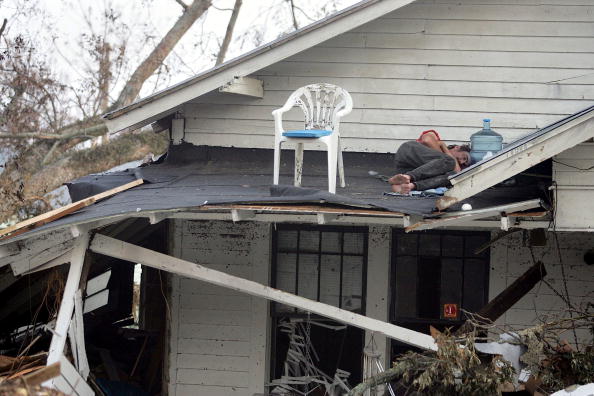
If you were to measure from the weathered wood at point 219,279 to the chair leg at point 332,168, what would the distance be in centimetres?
105

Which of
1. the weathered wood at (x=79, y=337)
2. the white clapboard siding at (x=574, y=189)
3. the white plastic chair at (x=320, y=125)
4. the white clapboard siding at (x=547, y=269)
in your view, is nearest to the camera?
the white clapboard siding at (x=574, y=189)

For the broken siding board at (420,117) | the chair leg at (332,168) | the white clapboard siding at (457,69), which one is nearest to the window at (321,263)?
the white clapboard siding at (457,69)

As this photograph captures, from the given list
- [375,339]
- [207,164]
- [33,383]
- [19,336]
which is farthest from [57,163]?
[33,383]

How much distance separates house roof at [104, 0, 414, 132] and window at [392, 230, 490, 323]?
2249 mm

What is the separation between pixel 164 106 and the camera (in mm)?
8734

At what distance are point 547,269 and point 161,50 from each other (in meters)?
15.1

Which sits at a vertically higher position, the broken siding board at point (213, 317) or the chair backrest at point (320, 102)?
the chair backrest at point (320, 102)

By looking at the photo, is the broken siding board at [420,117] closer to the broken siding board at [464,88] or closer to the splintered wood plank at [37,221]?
the broken siding board at [464,88]

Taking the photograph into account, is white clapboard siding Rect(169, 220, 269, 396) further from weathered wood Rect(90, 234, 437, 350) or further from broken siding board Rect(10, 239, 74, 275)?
broken siding board Rect(10, 239, 74, 275)

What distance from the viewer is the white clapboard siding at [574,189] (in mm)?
6719

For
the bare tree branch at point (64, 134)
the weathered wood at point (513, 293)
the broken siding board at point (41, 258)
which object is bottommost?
the weathered wood at point (513, 293)

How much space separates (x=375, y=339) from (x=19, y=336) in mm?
4531

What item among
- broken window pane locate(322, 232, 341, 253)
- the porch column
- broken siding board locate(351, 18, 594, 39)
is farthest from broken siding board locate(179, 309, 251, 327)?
broken siding board locate(351, 18, 594, 39)

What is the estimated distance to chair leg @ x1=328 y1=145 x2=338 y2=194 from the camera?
7594mm
